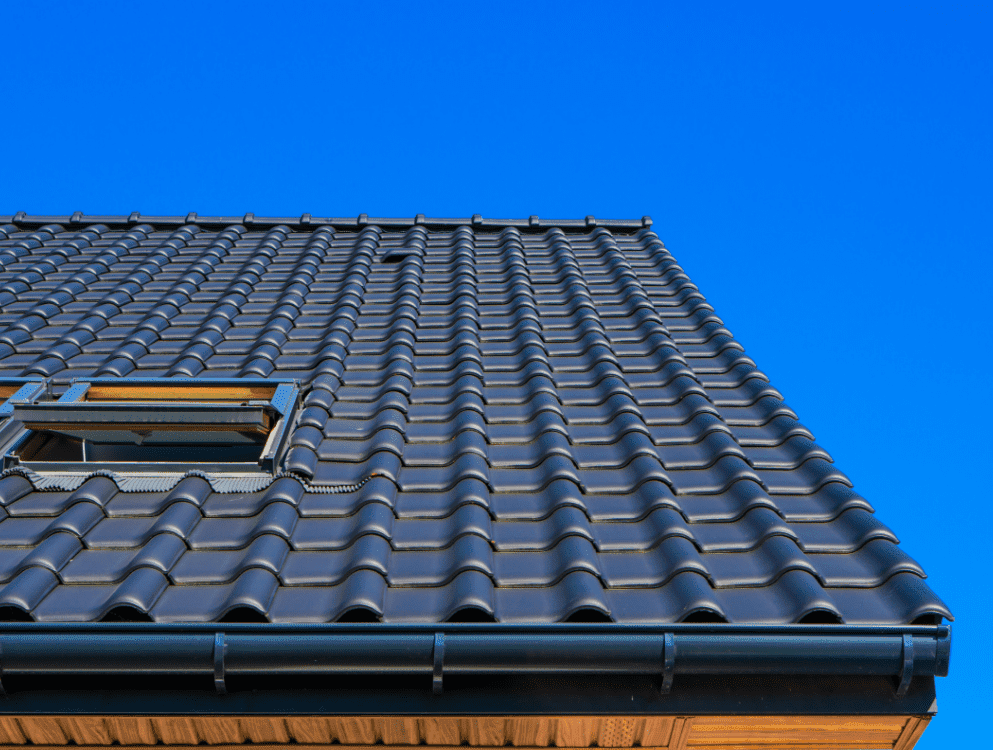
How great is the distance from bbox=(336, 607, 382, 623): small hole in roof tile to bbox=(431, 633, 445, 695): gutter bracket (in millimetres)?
237

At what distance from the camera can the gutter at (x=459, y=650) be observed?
253 cm

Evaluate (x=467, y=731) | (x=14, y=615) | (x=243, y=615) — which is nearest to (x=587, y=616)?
(x=467, y=731)

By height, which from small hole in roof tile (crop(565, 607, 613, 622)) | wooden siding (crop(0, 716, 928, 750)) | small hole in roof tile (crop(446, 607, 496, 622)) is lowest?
wooden siding (crop(0, 716, 928, 750))

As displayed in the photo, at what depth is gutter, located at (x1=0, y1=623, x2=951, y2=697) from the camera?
2525 millimetres

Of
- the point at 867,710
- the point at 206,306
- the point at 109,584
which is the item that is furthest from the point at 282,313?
the point at 867,710

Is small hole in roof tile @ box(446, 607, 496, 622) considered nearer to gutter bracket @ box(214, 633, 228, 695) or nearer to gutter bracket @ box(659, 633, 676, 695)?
gutter bracket @ box(659, 633, 676, 695)

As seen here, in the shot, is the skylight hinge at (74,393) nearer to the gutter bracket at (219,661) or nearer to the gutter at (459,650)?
the gutter at (459,650)

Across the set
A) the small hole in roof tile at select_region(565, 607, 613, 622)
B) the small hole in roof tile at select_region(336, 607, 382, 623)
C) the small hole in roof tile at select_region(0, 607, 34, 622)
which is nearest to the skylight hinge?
the small hole in roof tile at select_region(0, 607, 34, 622)

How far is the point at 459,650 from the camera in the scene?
253cm

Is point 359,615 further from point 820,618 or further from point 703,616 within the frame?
point 820,618

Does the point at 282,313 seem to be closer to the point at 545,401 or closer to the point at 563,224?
the point at 545,401

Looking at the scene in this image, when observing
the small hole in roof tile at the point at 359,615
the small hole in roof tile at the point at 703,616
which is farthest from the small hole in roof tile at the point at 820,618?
the small hole in roof tile at the point at 359,615

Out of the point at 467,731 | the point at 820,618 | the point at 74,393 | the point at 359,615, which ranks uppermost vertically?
the point at 74,393

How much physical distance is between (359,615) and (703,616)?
1.12m
